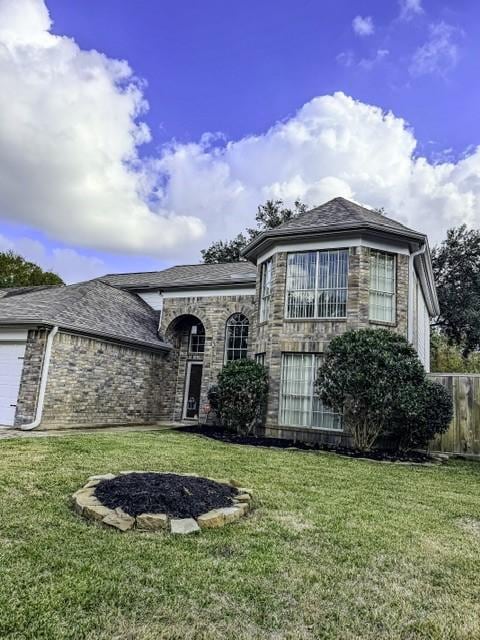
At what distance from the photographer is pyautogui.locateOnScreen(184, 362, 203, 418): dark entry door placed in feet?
50.6

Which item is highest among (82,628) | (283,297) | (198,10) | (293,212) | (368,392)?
(293,212)

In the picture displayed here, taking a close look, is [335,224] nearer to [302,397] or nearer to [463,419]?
[302,397]

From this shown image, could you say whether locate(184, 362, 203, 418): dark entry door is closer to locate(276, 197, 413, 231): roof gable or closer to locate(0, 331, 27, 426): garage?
locate(0, 331, 27, 426): garage

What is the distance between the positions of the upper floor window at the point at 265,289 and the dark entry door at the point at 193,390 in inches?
163

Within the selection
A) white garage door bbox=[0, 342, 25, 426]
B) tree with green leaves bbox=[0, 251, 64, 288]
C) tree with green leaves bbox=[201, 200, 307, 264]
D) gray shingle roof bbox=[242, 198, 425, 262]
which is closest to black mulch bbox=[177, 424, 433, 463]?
white garage door bbox=[0, 342, 25, 426]

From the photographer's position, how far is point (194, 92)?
45.0ft

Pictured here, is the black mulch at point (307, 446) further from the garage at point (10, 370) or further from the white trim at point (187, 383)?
the garage at point (10, 370)

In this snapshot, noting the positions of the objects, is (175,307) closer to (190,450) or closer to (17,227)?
(190,450)

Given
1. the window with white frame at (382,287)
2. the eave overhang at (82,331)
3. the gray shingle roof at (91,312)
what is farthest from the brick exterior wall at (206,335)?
the window with white frame at (382,287)

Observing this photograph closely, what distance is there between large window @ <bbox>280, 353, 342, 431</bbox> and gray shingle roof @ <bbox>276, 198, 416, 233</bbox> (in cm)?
355

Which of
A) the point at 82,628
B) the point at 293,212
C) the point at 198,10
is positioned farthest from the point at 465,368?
the point at 82,628

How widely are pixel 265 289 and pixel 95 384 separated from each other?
574 centimetres

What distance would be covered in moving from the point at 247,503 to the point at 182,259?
27.8 metres

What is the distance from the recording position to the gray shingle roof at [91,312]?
1125 centimetres
